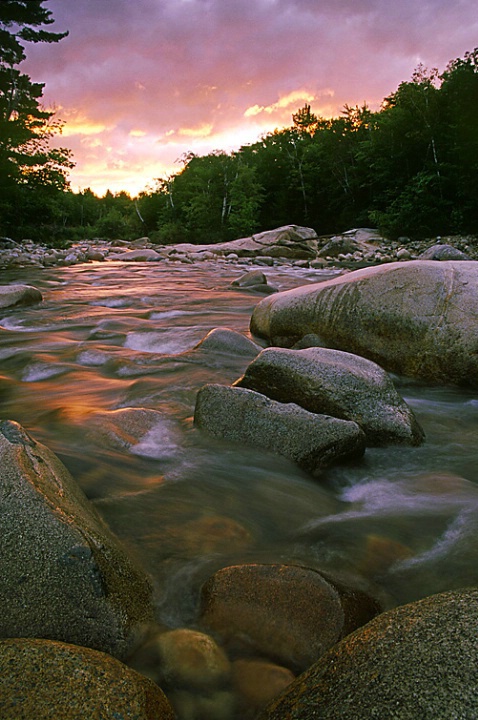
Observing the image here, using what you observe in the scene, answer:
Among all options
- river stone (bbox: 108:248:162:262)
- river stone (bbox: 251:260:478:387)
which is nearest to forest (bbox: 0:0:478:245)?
river stone (bbox: 108:248:162:262)

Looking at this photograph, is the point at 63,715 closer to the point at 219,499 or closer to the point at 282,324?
the point at 219,499

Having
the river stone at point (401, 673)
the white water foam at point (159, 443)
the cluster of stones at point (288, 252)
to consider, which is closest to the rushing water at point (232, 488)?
the white water foam at point (159, 443)

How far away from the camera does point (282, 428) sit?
2967 mm

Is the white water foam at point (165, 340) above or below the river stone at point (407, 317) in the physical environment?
below

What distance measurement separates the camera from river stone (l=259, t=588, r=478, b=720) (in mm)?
1062

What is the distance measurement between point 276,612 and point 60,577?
27.2 inches

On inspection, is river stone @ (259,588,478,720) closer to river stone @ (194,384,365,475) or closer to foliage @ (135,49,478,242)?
river stone @ (194,384,365,475)

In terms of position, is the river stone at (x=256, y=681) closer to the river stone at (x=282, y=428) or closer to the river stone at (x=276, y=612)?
the river stone at (x=276, y=612)

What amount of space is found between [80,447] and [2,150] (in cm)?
3282

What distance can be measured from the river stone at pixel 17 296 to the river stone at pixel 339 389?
21.3 ft

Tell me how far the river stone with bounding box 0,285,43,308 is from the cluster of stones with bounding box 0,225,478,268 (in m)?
10.7

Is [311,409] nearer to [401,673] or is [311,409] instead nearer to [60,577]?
[60,577]

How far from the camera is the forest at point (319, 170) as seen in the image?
99.3 feet

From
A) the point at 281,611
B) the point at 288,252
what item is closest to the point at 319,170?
the point at 288,252
